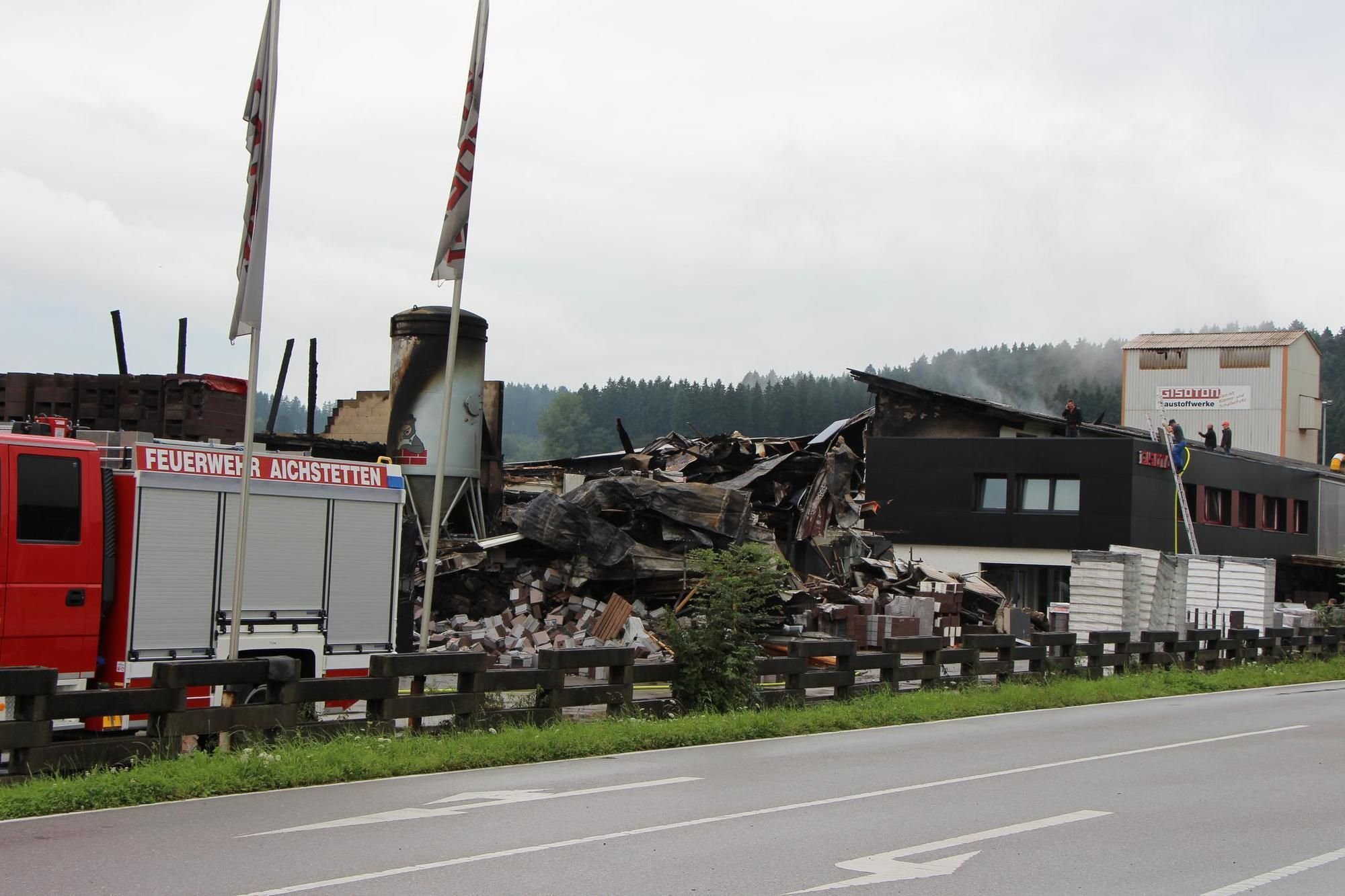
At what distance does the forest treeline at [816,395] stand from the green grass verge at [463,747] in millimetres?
65988

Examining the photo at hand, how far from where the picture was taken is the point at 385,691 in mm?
13312

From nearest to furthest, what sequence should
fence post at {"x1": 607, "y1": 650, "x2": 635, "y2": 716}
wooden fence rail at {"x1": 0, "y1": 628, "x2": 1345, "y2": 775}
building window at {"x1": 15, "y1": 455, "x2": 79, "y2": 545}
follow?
1. wooden fence rail at {"x1": 0, "y1": 628, "x2": 1345, "y2": 775}
2. building window at {"x1": 15, "y1": 455, "x2": 79, "y2": 545}
3. fence post at {"x1": 607, "y1": 650, "x2": 635, "y2": 716}

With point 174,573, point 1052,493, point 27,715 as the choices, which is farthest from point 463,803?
point 1052,493

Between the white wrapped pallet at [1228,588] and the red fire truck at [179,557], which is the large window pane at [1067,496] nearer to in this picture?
the white wrapped pallet at [1228,588]

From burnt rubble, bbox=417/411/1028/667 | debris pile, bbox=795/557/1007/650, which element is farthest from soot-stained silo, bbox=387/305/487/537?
debris pile, bbox=795/557/1007/650

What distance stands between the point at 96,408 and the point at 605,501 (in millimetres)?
10020

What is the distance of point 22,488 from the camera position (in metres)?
11.9

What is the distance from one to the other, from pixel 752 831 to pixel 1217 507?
46817 millimetres

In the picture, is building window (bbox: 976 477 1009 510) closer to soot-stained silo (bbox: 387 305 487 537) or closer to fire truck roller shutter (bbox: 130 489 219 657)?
soot-stained silo (bbox: 387 305 487 537)

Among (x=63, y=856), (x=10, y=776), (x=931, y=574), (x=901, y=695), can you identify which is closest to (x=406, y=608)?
(x=901, y=695)

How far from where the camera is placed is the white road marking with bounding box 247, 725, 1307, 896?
7609 millimetres

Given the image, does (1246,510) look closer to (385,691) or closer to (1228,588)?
(1228,588)

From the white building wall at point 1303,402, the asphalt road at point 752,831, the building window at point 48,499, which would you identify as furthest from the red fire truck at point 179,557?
the white building wall at point 1303,402

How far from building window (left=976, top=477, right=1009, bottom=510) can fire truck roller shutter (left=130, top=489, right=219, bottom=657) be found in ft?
128
